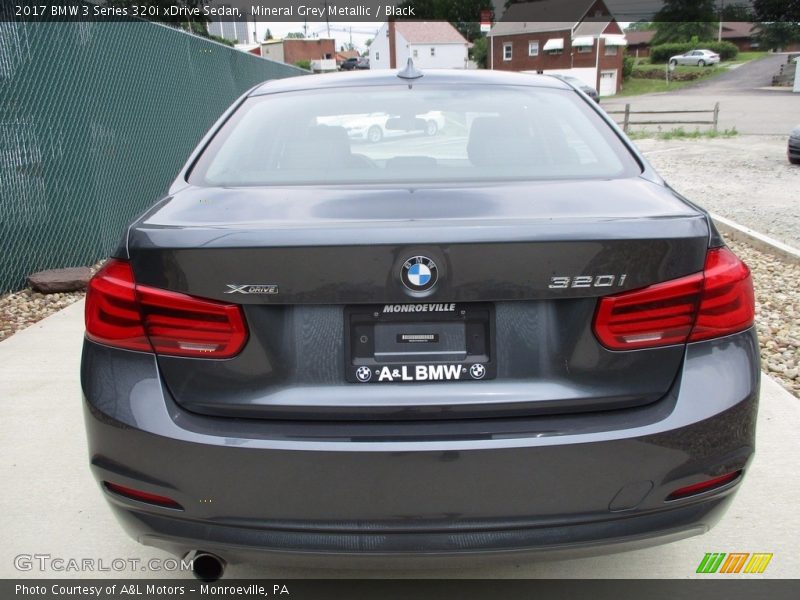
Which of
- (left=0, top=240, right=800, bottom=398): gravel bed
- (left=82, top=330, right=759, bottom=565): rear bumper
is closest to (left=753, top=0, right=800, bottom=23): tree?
(left=0, top=240, right=800, bottom=398): gravel bed

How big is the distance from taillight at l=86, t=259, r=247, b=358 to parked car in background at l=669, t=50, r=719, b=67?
70647 mm

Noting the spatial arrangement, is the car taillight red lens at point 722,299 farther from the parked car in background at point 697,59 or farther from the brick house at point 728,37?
the brick house at point 728,37

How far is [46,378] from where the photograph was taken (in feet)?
14.4

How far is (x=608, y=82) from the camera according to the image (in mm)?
59375

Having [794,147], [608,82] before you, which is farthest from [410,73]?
[608,82]

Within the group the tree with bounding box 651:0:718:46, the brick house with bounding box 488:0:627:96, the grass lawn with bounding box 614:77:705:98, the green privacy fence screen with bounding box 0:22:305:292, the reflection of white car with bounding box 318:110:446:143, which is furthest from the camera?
the tree with bounding box 651:0:718:46

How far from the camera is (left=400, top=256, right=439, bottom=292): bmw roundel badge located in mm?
1774

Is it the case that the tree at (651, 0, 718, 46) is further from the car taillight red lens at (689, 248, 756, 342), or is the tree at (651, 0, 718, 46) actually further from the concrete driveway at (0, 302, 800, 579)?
the car taillight red lens at (689, 248, 756, 342)

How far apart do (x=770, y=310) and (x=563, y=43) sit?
200 ft

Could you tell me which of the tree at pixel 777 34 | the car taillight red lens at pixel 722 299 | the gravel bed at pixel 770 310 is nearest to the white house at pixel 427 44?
the tree at pixel 777 34

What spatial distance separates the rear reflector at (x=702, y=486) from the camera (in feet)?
6.27

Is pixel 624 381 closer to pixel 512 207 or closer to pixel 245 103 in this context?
pixel 512 207

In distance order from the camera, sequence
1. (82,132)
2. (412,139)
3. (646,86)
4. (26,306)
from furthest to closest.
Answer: (646,86), (82,132), (26,306), (412,139)

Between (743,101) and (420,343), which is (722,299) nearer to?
(420,343)
